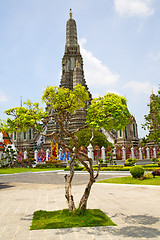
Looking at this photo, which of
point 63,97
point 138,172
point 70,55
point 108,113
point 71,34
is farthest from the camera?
point 71,34

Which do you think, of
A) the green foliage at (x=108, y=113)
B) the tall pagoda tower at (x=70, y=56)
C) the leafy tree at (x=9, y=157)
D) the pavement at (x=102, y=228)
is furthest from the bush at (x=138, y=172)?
the tall pagoda tower at (x=70, y=56)

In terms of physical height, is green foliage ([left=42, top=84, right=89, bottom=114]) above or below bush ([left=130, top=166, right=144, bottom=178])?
above

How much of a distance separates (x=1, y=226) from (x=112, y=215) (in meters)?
3.41

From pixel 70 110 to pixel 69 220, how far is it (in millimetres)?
3860

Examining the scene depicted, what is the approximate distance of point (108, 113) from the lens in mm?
6699

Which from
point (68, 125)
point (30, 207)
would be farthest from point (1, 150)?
point (30, 207)

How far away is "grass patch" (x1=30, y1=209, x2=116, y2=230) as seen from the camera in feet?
19.6

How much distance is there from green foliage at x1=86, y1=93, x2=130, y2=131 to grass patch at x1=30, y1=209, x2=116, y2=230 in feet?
8.83

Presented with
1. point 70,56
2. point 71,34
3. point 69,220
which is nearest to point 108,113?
point 69,220

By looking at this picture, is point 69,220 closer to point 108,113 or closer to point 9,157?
point 108,113

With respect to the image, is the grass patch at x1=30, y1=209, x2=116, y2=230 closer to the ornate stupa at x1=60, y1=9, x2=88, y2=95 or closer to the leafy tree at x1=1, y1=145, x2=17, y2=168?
the leafy tree at x1=1, y1=145, x2=17, y2=168

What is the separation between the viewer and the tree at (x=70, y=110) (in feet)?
21.7

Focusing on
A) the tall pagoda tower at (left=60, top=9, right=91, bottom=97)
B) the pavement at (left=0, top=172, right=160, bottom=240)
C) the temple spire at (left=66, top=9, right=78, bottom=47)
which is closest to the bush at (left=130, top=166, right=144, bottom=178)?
the pavement at (left=0, top=172, right=160, bottom=240)

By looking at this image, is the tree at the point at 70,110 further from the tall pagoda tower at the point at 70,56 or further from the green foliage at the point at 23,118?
the tall pagoda tower at the point at 70,56
